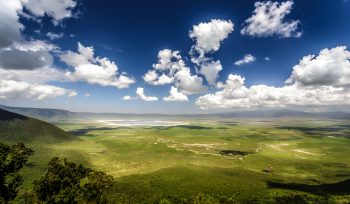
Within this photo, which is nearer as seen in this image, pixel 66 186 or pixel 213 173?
pixel 66 186

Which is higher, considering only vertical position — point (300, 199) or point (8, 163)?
point (8, 163)

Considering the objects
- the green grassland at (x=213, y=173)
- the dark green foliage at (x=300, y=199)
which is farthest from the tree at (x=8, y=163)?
the dark green foliage at (x=300, y=199)

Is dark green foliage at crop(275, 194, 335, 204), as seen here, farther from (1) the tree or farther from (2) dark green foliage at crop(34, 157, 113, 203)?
(1) the tree

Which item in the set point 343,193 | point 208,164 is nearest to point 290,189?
point 343,193

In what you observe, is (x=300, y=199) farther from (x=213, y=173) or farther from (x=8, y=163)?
(x=8, y=163)

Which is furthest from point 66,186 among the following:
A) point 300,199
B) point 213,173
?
point 213,173

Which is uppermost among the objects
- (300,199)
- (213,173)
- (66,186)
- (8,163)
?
(8,163)

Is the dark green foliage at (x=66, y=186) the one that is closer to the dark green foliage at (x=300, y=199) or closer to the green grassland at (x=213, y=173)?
the green grassland at (x=213, y=173)

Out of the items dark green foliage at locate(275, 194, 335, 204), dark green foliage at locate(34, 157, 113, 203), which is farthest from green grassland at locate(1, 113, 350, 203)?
dark green foliage at locate(34, 157, 113, 203)
